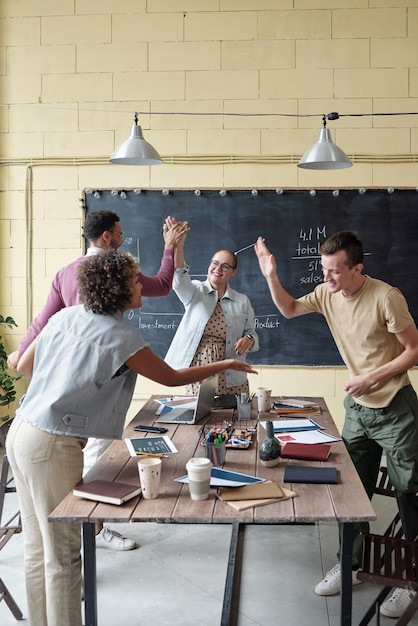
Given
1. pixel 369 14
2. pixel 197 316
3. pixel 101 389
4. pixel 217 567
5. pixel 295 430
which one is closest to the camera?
pixel 101 389

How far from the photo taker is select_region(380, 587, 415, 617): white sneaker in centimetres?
275

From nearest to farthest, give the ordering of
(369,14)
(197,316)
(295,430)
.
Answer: (295,430), (197,316), (369,14)

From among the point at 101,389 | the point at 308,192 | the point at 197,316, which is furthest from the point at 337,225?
the point at 101,389

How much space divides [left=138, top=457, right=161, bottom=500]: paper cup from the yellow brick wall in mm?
3146

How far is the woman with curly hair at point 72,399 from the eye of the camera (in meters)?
2.10

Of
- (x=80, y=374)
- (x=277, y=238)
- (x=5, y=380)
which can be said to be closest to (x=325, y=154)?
(x=277, y=238)

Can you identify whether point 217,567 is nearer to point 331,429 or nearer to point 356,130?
point 331,429

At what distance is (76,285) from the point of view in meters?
2.91

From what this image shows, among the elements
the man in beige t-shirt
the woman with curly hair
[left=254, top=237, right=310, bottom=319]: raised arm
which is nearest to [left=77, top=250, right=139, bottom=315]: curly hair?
the woman with curly hair

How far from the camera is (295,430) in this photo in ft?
9.34

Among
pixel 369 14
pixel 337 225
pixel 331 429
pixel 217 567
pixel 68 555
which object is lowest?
pixel 217 567

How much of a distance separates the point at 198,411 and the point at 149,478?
955mm

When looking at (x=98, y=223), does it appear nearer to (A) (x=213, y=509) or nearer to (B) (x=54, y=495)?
(B) (x=54, y=495)

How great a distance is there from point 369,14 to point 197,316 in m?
2.91
